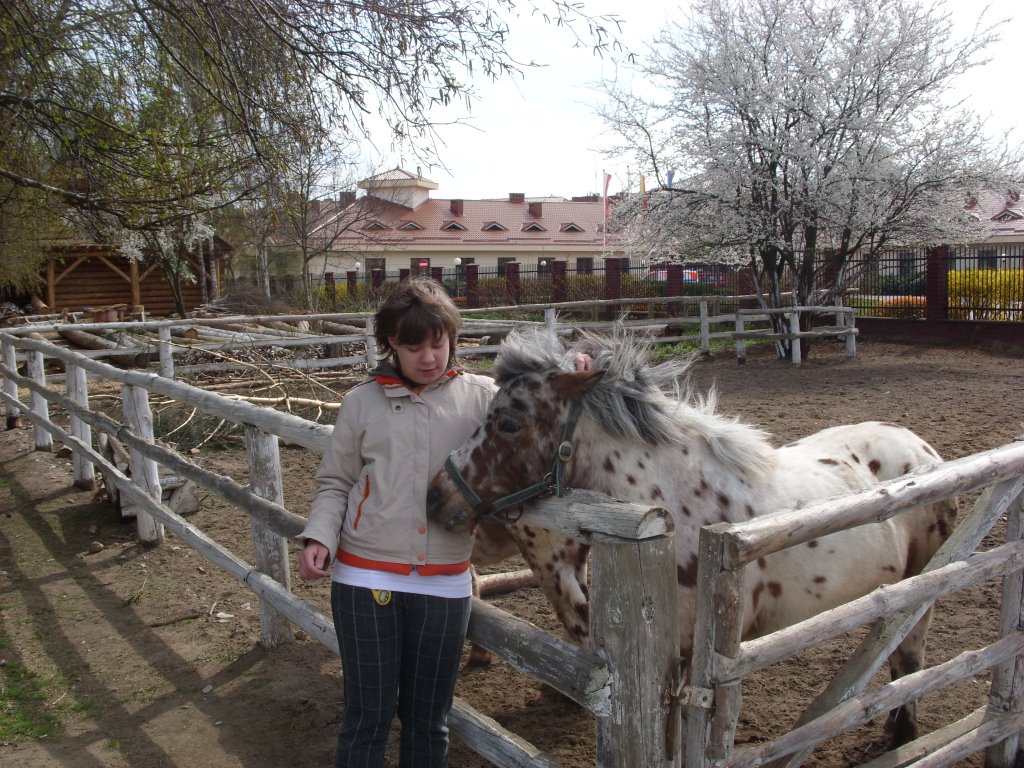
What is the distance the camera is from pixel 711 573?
5.33 ft

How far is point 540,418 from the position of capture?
2.27m

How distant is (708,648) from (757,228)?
44.5 feet

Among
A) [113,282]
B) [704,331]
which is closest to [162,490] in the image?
[704,331]

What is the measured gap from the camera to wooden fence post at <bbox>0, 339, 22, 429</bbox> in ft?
28.3

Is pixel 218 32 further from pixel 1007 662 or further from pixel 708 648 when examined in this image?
pixel 1007 662

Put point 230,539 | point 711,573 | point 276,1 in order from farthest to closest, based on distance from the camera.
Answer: point 230,539
point 276,1
point 711,573

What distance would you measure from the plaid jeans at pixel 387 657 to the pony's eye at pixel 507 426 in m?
0.46

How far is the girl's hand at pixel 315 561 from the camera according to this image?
1934mm

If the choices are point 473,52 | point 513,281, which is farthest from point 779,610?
point 513,281

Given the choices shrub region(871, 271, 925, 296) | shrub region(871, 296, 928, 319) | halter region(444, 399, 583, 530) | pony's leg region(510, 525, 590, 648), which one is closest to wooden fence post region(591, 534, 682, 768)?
halter region(444, 399, 583, 530)

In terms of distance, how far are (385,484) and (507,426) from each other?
1.26 feet

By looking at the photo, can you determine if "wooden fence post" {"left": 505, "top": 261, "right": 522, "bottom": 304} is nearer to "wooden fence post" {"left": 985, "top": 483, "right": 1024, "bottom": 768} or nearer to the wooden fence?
the wooden fence

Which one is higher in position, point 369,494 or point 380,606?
point 369,494

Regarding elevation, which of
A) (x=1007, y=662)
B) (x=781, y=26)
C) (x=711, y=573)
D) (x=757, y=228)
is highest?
(x=781, y=26)
